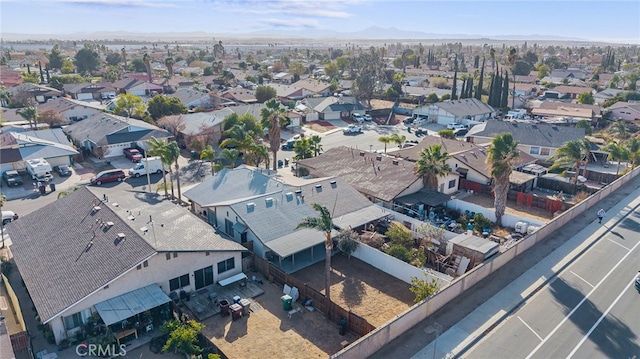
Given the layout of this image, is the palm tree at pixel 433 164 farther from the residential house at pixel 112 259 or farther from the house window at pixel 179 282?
the house window at pixel 179 282

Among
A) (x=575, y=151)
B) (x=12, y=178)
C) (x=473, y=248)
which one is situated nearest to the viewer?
(x=473, y=248)

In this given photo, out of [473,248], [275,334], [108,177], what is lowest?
[275,334]

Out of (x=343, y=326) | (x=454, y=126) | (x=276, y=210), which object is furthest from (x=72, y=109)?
(x=343, y=326)

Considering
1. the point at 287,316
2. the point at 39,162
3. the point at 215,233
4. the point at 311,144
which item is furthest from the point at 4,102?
the point at 287,316

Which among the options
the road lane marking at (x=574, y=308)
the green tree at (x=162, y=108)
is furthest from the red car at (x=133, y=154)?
the road lane marking at (x=574, y=308)

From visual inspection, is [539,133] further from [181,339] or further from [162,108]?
[162,108]

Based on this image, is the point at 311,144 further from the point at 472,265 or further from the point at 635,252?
the point at 635,252
